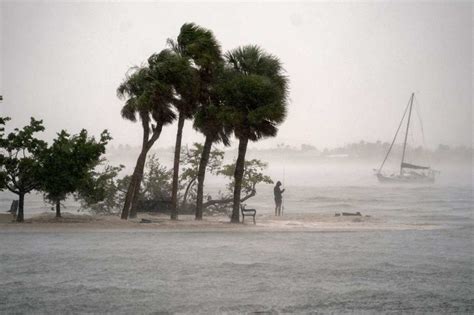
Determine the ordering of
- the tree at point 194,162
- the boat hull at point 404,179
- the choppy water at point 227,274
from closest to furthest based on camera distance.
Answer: the choppy water at point 227,274
the tree at point 194,162
the boat hull at point 404,179

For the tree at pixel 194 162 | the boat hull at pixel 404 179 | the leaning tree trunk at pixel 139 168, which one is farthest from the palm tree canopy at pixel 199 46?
the boat hull at pixel 404 179

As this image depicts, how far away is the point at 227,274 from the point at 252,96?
14764 millimetres

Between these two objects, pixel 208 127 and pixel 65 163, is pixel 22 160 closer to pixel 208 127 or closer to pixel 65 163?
pixel 65 163

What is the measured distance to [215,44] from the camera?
Answer: 90.7 feet

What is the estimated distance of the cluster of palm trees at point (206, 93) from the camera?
26.4 m

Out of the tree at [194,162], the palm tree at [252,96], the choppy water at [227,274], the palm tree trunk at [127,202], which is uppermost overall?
the palm tree at [252,96]

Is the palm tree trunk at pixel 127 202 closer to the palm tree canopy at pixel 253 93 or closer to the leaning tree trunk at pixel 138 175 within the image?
the leaning tree trunk at pixel 138 175

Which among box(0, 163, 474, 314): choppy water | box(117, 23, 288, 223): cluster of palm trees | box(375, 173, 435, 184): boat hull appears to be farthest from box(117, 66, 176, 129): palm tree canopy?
box(375, 173, 435, 184): boat hull

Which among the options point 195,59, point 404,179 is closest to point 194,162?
point 195,59

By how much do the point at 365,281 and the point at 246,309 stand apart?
3988 mm

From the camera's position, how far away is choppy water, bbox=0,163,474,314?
1010cm

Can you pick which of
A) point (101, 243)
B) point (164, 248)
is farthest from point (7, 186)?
point (164, 248)

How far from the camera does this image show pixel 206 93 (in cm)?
2817

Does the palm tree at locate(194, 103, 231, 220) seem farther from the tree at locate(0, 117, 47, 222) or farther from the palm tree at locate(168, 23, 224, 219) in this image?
the tree at locate(0, 117, 47, 222)
